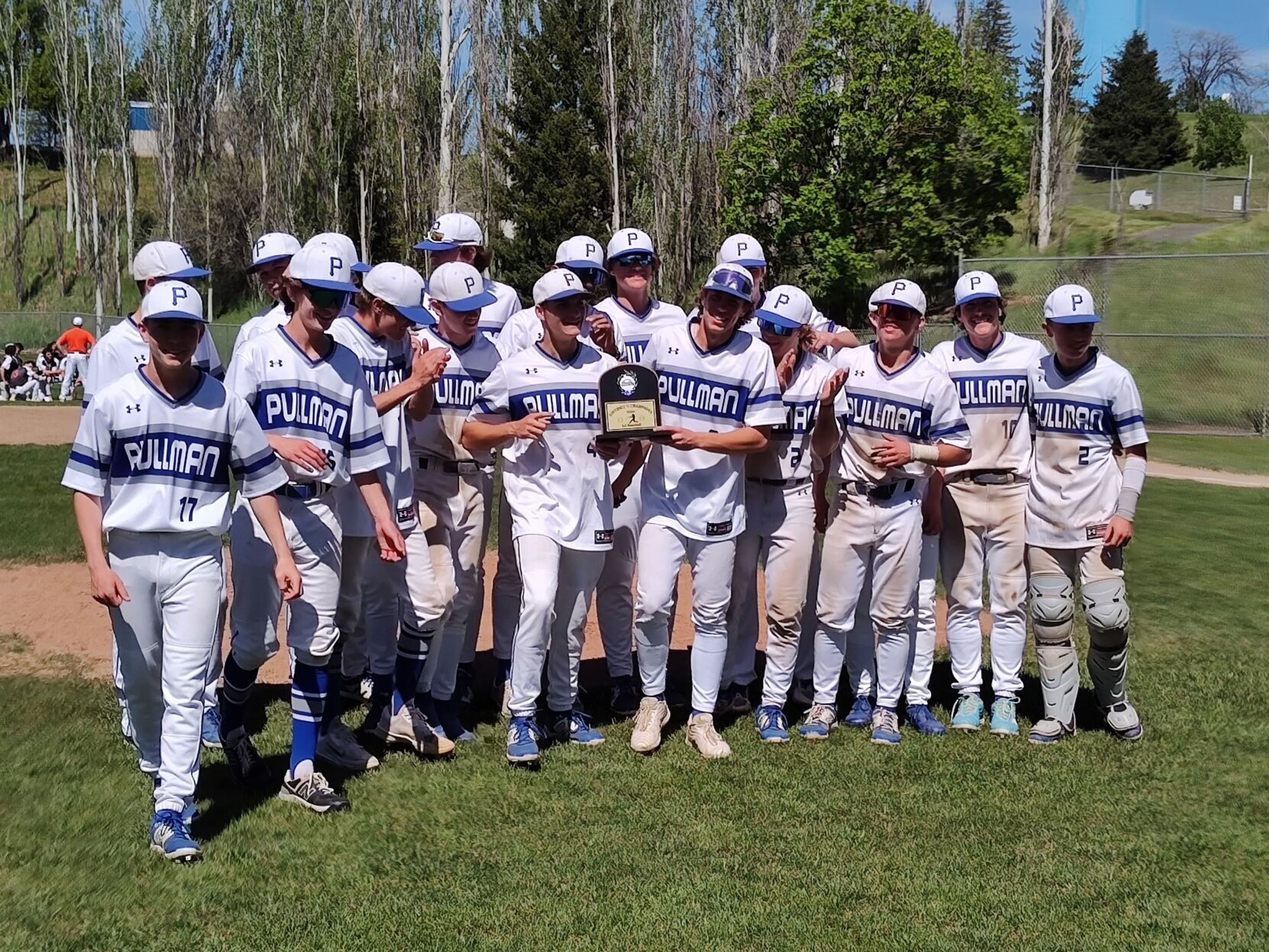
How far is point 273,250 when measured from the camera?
219 inches

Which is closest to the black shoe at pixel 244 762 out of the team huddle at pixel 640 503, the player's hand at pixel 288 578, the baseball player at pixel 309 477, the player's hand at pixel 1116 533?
the team huddle at pixel 640 503

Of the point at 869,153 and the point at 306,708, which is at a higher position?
the point at 869,153

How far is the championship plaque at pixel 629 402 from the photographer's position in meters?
5.05

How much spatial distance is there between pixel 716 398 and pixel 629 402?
53 centimetres

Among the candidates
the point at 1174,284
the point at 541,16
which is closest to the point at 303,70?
the point at 541,16

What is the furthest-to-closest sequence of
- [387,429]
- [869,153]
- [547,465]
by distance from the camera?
[869,153]
[547,465]
[387,429]

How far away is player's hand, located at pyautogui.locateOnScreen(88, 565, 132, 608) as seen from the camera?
3.95 meters

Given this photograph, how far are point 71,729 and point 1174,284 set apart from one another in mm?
29345

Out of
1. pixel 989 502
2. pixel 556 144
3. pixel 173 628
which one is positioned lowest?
pixel 173 628

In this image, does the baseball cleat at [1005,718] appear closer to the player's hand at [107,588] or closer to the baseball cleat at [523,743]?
the baseball cleat at [523,743]

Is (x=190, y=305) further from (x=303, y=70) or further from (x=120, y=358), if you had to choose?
(x=303, y=70)

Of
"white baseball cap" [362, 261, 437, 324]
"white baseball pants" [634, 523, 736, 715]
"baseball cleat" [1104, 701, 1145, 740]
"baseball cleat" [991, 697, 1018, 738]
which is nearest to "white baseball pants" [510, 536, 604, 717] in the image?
"white baseball pants" [634, 523, 736, 715]

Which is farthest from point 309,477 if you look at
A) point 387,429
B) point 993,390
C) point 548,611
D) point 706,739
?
point 993,390

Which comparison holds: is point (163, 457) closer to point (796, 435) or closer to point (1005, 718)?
point (796, 435)
